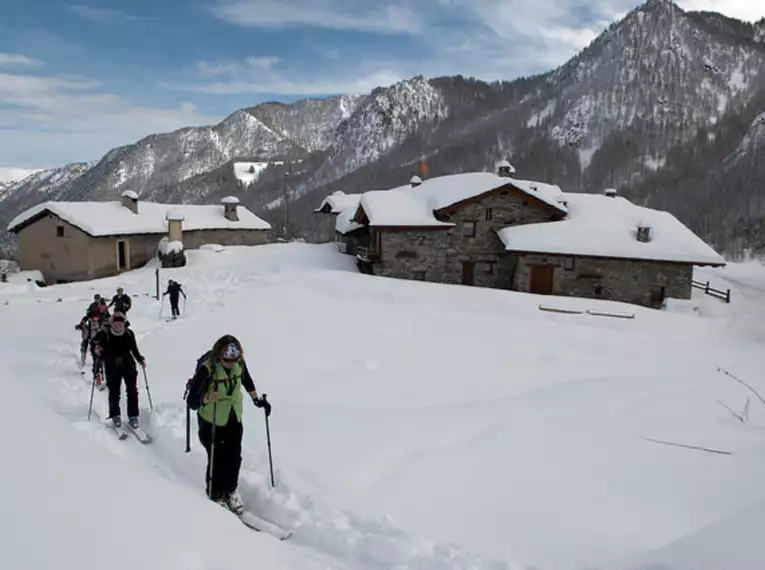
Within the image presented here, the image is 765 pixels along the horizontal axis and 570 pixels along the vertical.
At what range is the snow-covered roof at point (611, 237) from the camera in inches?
1088

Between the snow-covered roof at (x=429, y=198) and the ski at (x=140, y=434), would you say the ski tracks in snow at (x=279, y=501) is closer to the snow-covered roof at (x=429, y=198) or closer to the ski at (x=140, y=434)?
the ski at (x=140, y=434)

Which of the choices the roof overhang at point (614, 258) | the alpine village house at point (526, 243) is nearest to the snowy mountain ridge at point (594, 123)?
the alpine village house at point (526, 243)

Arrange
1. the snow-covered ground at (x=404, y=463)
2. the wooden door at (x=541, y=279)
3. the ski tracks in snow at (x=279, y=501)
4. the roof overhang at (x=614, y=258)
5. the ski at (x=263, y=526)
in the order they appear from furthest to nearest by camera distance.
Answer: the wooden door at (x=541, y=279) → the roof overhang at (x=614, y=258) → the ski at (x=263, y=526) → the ski tracks in snow at (x=279, y=501) → the snow-covered ground at (x=404, y=463)

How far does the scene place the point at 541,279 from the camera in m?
28.8

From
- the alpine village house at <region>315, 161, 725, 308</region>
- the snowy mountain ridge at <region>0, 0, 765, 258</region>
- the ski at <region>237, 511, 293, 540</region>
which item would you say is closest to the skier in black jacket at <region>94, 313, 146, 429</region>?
the ski at <region>237, 511, 293, 540</region>

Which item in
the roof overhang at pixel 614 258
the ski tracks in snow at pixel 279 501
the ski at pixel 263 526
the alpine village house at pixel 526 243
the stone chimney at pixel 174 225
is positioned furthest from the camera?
the stone chimney at pixel 174 225

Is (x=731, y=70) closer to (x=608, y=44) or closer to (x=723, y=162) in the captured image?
(x=608, y=44)

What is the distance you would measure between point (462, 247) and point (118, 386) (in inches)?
938

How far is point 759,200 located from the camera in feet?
292

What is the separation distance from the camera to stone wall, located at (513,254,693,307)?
27781mm

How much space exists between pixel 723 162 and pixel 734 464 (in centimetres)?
12916

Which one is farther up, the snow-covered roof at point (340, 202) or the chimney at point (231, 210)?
the snow-covered roof at point (340, 202)

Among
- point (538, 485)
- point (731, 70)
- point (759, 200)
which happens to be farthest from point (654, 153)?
point (538, 485)

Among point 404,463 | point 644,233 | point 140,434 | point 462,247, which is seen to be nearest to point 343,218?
point 462,247
